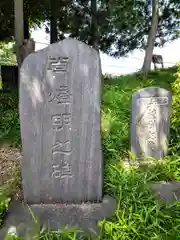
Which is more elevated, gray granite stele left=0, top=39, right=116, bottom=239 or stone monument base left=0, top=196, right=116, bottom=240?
gray granite stele left=0, top=39, right=116, bottom=239

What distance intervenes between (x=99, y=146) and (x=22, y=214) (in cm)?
91

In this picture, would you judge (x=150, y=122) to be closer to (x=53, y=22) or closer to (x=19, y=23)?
(x=19, y=23)

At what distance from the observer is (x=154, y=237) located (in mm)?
1832

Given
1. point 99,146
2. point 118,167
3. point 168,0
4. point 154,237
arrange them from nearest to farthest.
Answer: point 154,237 < point 99,146 < point 118,167 < point 168,0

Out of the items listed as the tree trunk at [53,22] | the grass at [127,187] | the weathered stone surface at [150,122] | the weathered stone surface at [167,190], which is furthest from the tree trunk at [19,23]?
the weathered stone surface at [167,190]

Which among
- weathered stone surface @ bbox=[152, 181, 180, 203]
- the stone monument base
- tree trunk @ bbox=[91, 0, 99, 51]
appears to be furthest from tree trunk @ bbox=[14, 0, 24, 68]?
weathered stone surface @ bbox=[152, 181, 180, 203]

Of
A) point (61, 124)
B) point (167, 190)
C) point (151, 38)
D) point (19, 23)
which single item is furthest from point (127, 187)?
point (151, 38)

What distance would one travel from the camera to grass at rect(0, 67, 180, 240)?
6.25ft

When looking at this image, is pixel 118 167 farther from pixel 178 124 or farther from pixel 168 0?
pixel 168 0

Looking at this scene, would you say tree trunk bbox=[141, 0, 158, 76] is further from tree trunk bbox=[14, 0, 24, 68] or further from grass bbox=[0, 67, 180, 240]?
tree trunk bbox=[14, 0, 24, 68]

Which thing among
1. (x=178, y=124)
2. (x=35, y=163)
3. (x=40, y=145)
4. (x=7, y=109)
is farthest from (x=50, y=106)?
(x=7, y=109)

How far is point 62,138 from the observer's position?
2131 millimetres

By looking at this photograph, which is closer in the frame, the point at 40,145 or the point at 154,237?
the point at 154,237

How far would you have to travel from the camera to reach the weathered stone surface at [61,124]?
6.43ft
